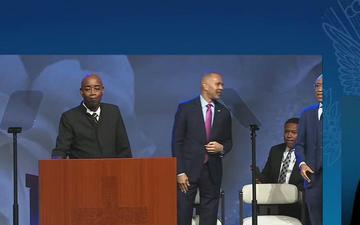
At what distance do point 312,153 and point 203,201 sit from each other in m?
0.93

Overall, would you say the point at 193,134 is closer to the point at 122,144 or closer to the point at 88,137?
the point at 122,144

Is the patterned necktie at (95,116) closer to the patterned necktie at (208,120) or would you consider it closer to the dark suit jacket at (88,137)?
the dark suit jacket at (88,137)

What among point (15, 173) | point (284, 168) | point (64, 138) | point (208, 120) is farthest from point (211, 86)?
point (15, 173)

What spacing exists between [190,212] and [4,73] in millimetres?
1726

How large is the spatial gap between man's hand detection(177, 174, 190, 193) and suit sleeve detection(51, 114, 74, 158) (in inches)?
33.6

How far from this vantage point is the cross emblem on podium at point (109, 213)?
12.5ft

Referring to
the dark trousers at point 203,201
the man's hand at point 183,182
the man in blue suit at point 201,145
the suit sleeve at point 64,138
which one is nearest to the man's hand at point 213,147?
the man in blue suit at point 201,145

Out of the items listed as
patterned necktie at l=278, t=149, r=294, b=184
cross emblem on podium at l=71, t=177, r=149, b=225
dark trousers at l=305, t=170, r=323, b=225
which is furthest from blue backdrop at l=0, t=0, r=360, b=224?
cross emblem on podium at l=71, t=177, r=149, b=225

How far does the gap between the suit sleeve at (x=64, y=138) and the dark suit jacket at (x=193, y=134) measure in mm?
770
